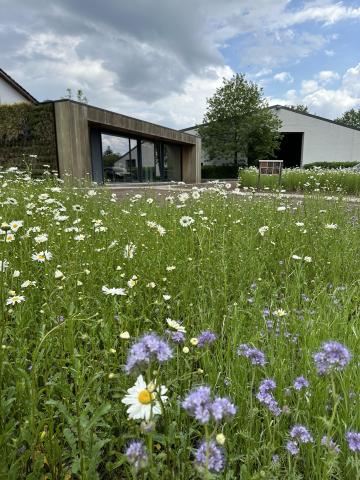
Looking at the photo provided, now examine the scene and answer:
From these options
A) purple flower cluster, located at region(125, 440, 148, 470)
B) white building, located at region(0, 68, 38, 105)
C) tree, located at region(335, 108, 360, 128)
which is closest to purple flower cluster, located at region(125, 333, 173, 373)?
purple flower cluster, located at region(125, 440, 148, 470)

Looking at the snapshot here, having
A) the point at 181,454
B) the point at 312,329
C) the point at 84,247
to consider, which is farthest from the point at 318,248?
the point at 181,454

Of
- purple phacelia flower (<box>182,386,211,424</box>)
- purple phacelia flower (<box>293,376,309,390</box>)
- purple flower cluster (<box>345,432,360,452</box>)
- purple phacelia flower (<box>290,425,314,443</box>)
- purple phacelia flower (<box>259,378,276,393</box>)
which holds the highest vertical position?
purple phacelia flower (<box>182,386,211,424</box>)

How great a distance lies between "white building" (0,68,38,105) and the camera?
66.9 ft

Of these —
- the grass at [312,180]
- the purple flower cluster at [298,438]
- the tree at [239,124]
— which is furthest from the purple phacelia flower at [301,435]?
the tree at [239,124]

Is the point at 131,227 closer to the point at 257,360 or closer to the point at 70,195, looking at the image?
the point at 70,195

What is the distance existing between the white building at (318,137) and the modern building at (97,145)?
12044 millimetres

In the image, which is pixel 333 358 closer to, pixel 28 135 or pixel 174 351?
pixel 174 351

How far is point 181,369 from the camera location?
1.50m

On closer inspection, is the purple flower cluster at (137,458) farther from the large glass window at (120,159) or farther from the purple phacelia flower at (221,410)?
the large glass window at (120,159)

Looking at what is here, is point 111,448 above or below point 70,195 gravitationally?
below

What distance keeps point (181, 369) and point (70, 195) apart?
4.17 metres

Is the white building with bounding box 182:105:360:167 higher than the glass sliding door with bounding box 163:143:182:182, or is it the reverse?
the white building with bounding box 182:105:360:167

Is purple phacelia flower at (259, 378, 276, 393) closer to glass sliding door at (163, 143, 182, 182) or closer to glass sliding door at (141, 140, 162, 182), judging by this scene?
glass sliding door at (141, 140, 162, 182)

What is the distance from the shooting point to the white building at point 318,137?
3062 centimetres
